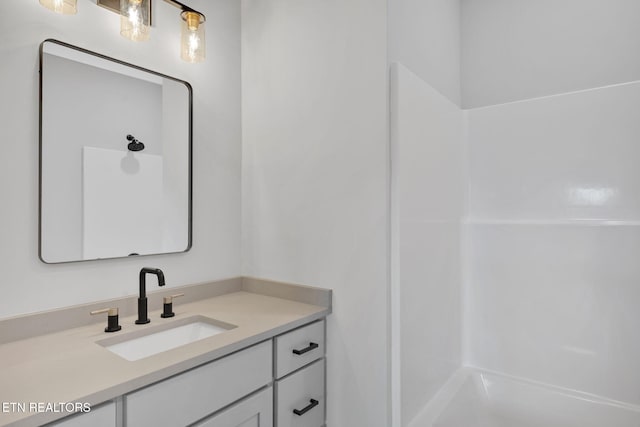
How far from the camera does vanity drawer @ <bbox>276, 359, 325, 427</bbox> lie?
54.5 inches

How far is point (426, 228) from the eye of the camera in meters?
1.65

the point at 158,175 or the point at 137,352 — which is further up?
the point at 158,175

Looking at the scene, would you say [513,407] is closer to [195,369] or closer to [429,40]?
[195,369]

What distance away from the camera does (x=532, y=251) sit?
1.92m

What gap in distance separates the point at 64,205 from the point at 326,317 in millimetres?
1148

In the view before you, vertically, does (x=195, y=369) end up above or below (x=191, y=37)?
below

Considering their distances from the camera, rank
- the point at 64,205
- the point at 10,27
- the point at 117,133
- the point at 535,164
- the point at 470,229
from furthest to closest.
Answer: the point at 470,229
the point at 535,164
the point at 117,133
the point at 64,205
the point at 10,27

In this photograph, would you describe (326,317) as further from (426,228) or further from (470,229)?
(470,229)

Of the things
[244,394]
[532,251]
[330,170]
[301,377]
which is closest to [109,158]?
[330,170]

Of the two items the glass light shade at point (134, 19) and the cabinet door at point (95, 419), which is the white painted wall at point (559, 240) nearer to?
the glass light shade at point (134, 19)

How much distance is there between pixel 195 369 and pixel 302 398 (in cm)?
57

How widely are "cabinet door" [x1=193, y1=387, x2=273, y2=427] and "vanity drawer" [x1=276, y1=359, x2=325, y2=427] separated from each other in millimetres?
49

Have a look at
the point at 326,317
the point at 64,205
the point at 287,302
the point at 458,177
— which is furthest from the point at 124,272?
the point at 458,177

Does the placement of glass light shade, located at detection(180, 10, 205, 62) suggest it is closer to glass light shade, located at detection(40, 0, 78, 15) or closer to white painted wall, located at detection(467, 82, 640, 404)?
glass light shade, located at detection(40, 0, 78, 15)
